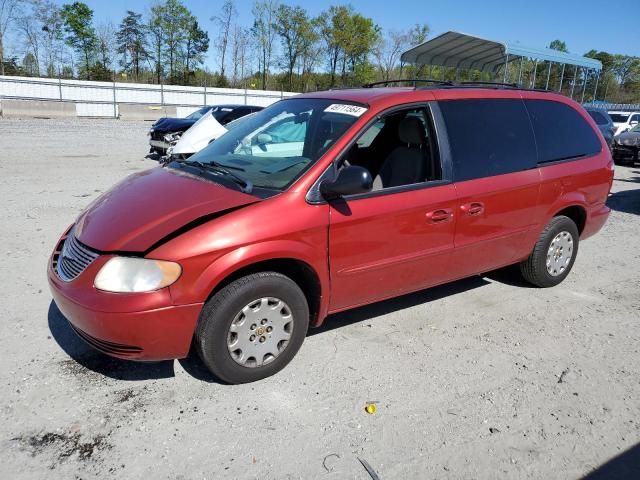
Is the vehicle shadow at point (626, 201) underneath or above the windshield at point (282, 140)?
underneath

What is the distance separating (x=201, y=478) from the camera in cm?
240

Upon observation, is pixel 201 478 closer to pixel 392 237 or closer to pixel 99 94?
pixel 392 237

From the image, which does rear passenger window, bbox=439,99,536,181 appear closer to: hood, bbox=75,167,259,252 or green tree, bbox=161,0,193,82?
hood, bbox=75,167,259,252

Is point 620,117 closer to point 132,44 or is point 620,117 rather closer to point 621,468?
point 621,468

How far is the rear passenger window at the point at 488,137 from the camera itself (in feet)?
12.7

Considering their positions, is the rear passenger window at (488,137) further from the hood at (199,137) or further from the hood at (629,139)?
the hood at (629,139)

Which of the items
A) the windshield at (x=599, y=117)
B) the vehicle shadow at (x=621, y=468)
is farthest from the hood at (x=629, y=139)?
the vehicle shadow at (x=621, y=468)

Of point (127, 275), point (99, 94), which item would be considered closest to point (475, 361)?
point (127, 275)

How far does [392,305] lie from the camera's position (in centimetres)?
444

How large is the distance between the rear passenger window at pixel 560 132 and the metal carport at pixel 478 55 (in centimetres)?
1365

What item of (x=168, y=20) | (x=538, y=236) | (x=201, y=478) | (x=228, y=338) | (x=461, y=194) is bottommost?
(x=201, y=478)

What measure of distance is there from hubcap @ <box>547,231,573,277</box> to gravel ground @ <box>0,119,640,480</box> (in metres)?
0.37

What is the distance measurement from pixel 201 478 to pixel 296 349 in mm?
1088

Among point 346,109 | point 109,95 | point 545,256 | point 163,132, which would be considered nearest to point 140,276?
point 346,109
